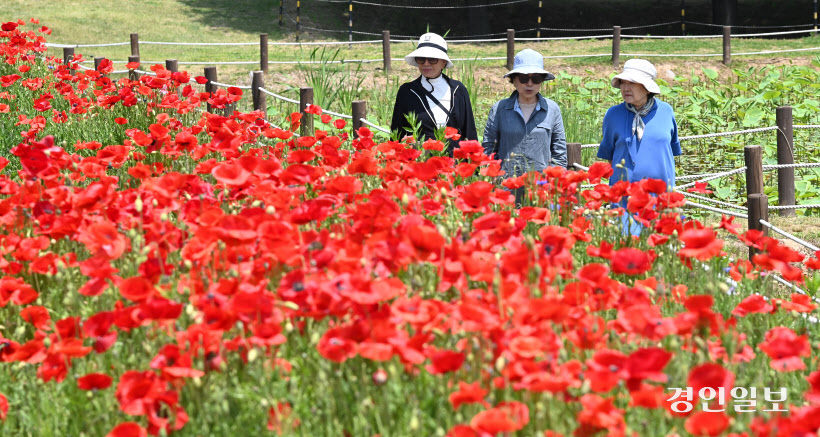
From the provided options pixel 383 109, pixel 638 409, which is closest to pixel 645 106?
pixel 638 409

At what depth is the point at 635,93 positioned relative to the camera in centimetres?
477

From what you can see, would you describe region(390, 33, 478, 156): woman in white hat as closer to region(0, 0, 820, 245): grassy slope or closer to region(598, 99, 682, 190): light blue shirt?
region(598, 99, 682, 190): light blue shirt

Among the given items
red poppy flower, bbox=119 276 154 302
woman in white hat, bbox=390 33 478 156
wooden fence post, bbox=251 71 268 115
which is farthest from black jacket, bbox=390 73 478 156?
wooden fence post, bbox=251 71 268 115

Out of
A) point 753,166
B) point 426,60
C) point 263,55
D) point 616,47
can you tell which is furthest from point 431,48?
point 616,47

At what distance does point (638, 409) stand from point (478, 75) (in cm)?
1395

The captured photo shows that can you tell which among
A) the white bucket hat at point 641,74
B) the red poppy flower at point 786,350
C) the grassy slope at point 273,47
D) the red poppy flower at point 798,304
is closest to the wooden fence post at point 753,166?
the white bucket hat at point 641,74

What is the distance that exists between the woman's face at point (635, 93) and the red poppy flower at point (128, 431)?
3.51 meters

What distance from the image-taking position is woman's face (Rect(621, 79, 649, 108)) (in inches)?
187

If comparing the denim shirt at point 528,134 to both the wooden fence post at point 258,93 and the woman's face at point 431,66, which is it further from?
the wooden fence post at point 258,93

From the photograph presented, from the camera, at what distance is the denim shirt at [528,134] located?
194 inches

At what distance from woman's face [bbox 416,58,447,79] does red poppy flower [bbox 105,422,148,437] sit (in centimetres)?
363

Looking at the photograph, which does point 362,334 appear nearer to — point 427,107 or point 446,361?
point 446,361

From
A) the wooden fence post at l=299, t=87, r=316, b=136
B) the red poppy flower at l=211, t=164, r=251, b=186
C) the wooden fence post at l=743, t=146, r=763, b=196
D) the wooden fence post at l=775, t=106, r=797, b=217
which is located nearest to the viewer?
the red poppy flower at l=211, t=164, r=251, b=186

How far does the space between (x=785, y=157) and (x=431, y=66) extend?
383 centimetres
